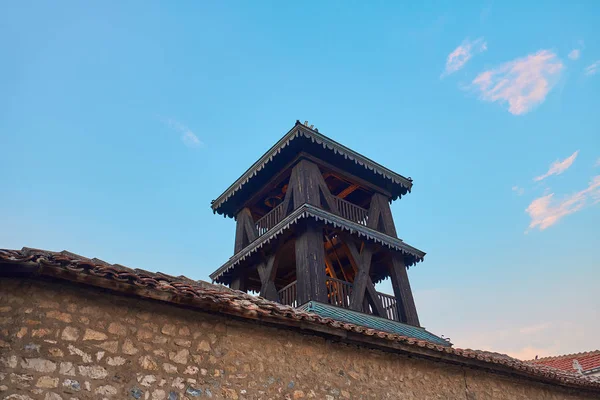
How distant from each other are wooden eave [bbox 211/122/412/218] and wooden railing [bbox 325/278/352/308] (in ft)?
11.2

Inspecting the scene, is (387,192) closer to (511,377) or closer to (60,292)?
(511,377)

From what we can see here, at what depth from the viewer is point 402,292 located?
1180 centimetres

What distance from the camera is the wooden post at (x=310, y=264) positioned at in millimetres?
9844

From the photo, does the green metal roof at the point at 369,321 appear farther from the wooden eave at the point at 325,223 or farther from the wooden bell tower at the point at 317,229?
the wooden eave at the point at 325,223

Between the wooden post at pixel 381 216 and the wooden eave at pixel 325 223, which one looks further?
the wooden post at pixel 381 216

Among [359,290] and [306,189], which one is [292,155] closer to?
[306,189]

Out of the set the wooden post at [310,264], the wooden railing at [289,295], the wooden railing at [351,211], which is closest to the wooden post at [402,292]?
the wooden railing at [351,211]

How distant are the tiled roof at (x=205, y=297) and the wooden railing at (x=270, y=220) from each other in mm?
6014

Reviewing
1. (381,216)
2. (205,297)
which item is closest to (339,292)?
(381,216)

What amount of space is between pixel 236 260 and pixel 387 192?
4.86m

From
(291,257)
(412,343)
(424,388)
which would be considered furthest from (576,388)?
(291,257)

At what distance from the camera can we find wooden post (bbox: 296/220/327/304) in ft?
32.3

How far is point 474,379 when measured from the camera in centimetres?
761

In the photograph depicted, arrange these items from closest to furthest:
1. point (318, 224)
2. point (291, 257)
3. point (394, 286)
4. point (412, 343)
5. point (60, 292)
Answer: point (60, 292)
point (412, 343)
point (318, 224)
point (394, 286)
point (291, 257)
